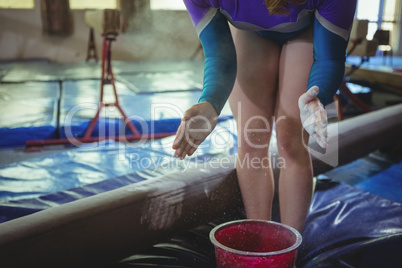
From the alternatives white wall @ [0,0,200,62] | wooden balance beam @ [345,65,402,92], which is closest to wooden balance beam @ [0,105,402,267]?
wooden balance beam @ [345,65,402,92]

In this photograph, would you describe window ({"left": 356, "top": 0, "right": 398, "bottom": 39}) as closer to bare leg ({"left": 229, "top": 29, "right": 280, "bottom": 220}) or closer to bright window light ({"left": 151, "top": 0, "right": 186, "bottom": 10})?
bright window light ({"left": 151, "top": 0, "right": 186, "bottom": 10})

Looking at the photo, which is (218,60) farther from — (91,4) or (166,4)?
(166,4)

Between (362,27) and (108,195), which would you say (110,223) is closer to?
(108,195)

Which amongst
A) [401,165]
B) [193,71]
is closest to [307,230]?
[401,165]

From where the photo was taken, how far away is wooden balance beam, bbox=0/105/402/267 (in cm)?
102

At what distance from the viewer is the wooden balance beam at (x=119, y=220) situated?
102cm

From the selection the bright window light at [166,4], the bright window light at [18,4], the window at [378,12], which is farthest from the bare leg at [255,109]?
the window at [378,12]

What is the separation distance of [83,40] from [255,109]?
6273 mm

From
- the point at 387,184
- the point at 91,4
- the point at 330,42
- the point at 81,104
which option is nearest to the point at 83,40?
the point at 91,4

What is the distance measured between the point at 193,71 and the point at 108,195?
4012 mm

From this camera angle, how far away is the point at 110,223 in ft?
3.83

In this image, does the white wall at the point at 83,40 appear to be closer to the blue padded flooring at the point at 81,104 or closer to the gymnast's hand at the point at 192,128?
the blue padded flooring at the point at 81,104

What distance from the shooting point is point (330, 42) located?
3.20 ft

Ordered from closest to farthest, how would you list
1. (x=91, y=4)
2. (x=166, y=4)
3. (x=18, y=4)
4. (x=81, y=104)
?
(x=81, y=104) → (x=18, y=4) → (x=91, y=4) → (x=166, y=4)
